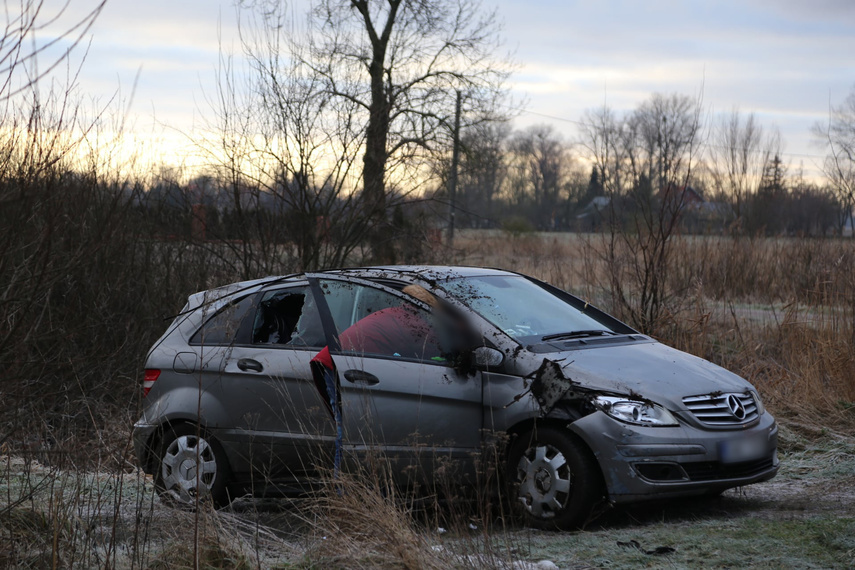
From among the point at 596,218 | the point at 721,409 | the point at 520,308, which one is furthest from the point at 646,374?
the point at 596,218

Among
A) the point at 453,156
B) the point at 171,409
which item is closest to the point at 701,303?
the point at 171,409

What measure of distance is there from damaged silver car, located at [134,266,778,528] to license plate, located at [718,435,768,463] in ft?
0.04

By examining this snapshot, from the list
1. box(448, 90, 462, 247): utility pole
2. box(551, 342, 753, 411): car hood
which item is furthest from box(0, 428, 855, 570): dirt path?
box(448, 90, 462, 247): utility pole

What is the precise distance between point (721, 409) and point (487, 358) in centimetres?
141

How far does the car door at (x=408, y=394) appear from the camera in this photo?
5.06 meters

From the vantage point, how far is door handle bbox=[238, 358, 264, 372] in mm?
5586

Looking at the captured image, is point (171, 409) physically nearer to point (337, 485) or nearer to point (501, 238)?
point (337, 485)

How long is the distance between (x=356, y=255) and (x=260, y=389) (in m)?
8.60

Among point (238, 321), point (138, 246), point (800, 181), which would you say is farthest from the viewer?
point (800, 181)

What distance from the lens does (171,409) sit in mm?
5859

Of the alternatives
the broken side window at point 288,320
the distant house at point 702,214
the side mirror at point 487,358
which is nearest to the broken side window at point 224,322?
the broken side window at point 288,320

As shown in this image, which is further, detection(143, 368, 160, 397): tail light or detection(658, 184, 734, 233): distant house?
detection(658, 184, 734, 233): distant house

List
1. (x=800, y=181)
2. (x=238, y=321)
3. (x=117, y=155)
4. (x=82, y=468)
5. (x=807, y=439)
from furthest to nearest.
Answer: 1. (x=800, y=181)
2. (x=117, y=155)
3. (x=807, y=439)
4. (x=238, y=321)
5. (x=82, y=468)

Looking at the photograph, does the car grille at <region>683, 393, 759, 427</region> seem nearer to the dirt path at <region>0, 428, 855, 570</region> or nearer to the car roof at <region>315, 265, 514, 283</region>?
the dirt path at <region>0, 428, 855, 570</region>
